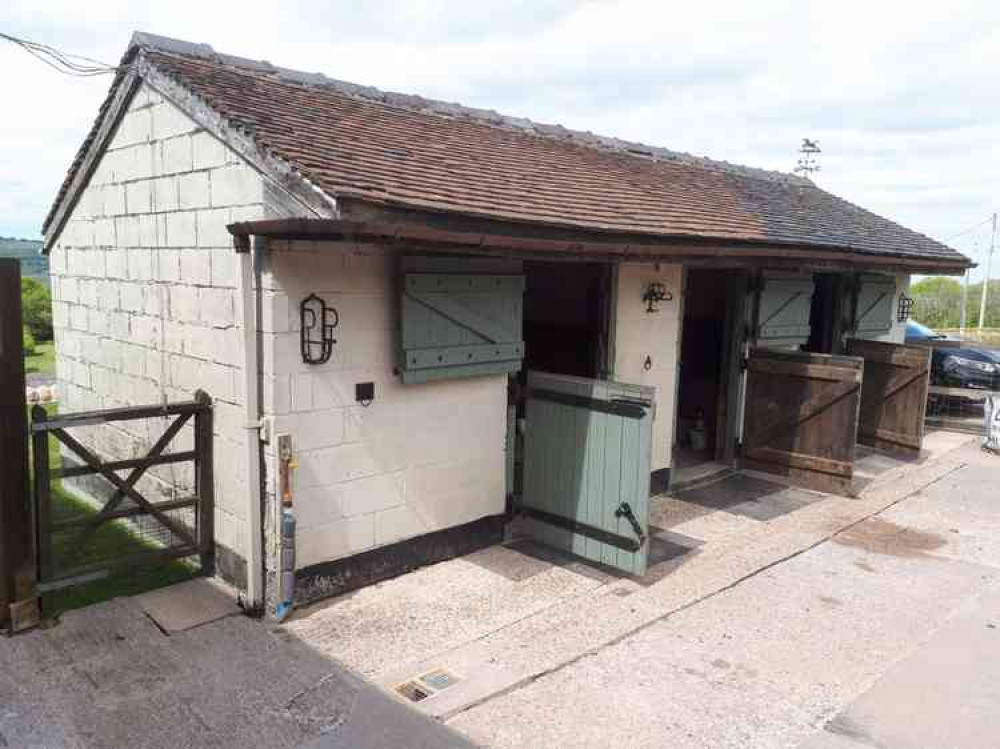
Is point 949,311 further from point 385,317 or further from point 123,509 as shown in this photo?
point 123,509

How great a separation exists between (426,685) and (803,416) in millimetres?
5998

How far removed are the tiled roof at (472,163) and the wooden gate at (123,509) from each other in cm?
208

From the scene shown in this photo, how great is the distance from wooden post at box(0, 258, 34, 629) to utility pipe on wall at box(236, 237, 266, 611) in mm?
1325

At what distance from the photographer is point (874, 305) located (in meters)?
11.2

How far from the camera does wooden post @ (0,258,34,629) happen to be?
181 inches

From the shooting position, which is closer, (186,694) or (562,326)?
(186,694)

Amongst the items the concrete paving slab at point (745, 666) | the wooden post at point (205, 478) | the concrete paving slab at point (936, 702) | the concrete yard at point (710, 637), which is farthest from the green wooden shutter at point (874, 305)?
the wooden post at point (205, 478)

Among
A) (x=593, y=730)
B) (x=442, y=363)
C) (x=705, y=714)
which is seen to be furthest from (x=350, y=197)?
(x=705, y=714)

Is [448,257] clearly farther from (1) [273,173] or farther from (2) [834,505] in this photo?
(2) [834,505]

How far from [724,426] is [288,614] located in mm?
6156

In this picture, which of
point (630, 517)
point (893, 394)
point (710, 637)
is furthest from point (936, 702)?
point (893, 394)

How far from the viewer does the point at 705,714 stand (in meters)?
4.16

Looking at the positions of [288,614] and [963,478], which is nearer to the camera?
[288,614]

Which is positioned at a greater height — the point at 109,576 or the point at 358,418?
the point at 358,418
